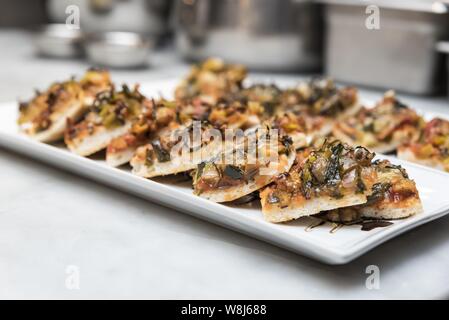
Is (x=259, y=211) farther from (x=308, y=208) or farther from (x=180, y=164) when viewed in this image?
(x=180, y=164)

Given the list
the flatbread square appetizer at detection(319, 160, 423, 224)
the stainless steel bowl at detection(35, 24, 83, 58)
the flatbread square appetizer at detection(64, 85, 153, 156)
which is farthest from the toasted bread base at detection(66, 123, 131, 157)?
the stainless steel bowl at detection(35, 24, 83, 58)

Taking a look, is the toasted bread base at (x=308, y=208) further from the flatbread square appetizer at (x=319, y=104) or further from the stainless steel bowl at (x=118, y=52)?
the stainless steel bowl at (x=118, y=52)

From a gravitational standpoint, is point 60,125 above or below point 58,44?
below

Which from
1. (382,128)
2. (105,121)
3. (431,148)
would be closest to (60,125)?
(105,121)

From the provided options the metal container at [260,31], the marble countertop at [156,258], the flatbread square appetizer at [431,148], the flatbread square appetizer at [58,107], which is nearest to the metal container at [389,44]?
the metal container at [260,31]

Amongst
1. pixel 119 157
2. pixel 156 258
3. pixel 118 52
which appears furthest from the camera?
pixel 118 52
